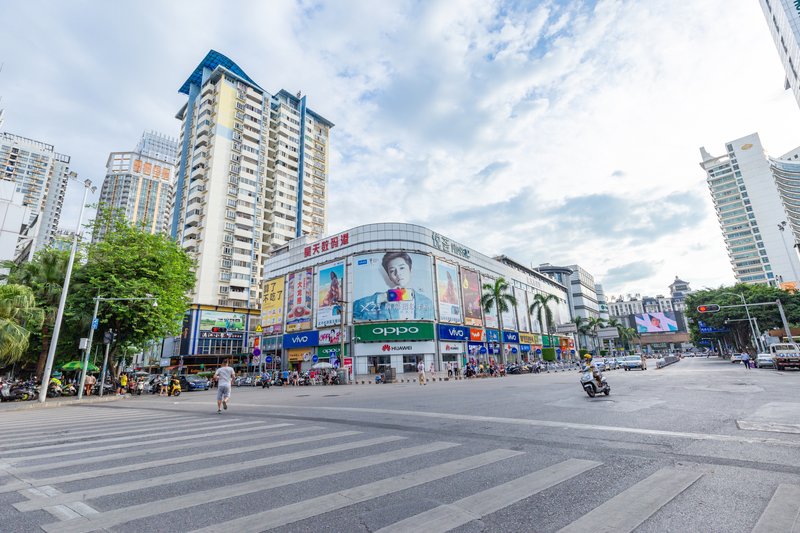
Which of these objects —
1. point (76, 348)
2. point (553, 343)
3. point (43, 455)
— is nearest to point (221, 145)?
point (76, 348)

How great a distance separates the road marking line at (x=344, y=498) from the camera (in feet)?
10.5

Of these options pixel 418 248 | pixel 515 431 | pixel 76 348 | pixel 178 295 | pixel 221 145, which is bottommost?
pixel 515 431

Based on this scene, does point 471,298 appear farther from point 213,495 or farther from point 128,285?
point 213,495

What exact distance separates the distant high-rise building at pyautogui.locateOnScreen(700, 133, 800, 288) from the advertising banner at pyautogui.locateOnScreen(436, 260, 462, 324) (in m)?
118

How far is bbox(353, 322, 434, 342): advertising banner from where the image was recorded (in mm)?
41750

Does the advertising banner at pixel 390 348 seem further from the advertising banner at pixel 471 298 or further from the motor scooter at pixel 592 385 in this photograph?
the motor scooter at pixel 592 385

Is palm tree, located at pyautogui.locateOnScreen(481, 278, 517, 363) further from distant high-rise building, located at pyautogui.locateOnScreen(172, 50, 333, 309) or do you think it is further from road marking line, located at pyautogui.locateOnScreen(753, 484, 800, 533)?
road marking line, located at pyautogui.locateOnScreen(753, 484, 800, 533)

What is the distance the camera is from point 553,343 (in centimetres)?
7544

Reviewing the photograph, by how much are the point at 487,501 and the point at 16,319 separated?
2895 cm

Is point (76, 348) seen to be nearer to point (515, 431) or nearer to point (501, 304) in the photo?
point (515, 431)

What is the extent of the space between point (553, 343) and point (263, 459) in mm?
78519

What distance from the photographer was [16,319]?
21281mm

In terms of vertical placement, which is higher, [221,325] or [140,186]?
[140,186]

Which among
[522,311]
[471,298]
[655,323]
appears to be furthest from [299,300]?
[655,323]
